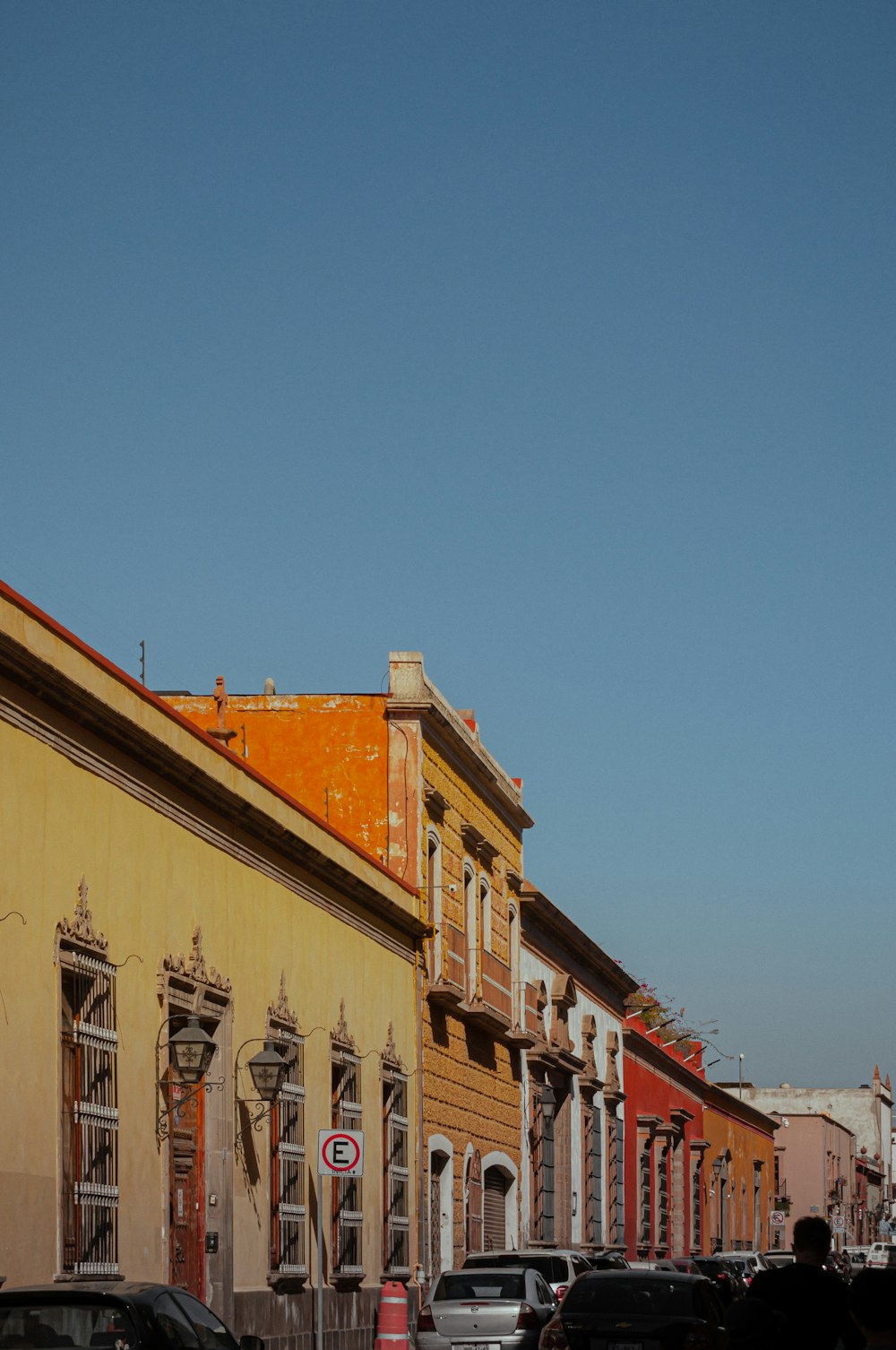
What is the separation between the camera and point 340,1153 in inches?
782

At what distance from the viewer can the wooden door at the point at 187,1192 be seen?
20000 millimetres

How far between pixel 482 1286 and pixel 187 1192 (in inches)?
135

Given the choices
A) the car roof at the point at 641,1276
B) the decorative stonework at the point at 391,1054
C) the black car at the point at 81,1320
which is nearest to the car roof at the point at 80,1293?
the black car at the point at 81,1320

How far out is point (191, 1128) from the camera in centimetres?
2094

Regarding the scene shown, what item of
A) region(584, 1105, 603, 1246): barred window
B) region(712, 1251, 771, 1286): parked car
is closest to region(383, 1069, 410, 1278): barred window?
region(712, 1251, 771, 1286): parked car

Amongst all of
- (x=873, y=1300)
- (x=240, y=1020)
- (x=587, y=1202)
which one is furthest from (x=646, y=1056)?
(x=873, y=1300)

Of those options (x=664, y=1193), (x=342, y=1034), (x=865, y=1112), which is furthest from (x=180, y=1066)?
(x=865, y=1112)

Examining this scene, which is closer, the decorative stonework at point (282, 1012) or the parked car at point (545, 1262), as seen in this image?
the decorative stonework at point (282, 1012)

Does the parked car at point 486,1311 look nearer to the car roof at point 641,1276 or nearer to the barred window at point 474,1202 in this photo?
the car roof at point 641,1276

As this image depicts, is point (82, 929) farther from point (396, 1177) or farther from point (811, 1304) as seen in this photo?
point (396, 1177)

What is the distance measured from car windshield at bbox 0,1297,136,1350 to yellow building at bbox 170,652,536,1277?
20.1m

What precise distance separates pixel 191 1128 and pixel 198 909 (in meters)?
2.20

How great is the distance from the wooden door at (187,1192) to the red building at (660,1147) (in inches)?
1257

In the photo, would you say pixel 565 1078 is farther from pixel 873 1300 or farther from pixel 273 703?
pixel 873 1300
